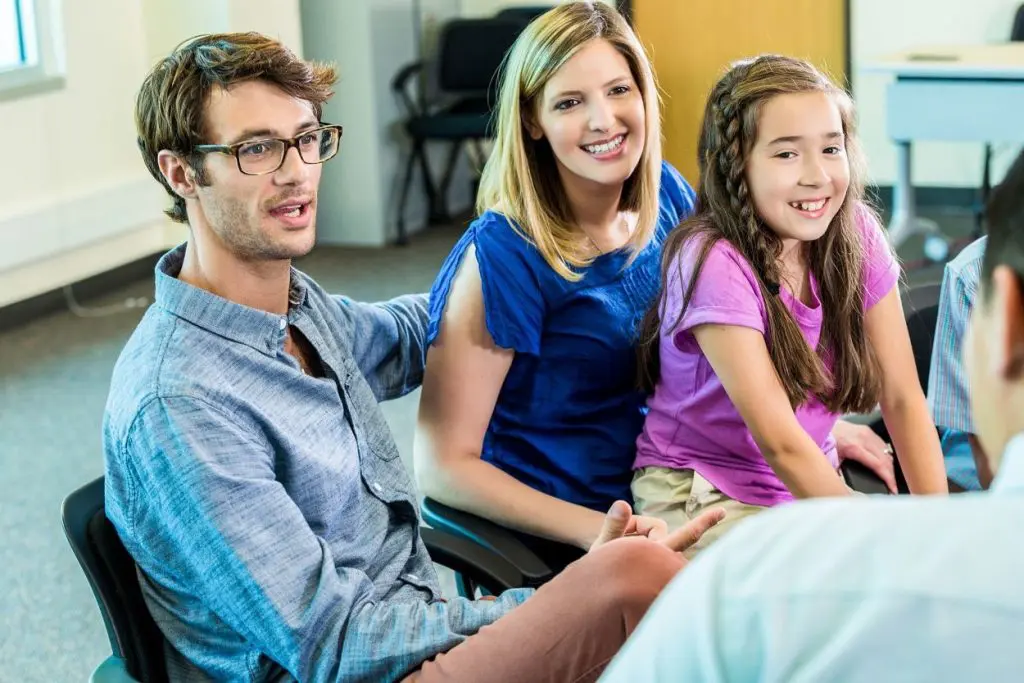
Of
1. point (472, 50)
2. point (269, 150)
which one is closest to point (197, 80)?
point (269, 150)

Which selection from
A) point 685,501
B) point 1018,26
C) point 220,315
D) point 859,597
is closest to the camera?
point 859,597

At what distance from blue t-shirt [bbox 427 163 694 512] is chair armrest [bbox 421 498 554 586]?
136mm

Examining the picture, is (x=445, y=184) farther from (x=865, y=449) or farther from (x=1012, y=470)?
(x=1012, y=470)

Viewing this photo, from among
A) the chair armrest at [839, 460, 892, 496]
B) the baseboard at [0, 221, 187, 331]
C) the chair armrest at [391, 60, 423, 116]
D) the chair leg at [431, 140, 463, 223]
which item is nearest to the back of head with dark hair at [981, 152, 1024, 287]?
the chair armrest at [839, 460, 892, 496]

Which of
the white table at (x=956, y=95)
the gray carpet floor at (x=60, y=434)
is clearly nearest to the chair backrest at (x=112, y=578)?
the gray carpet floor at (x=60, y=434)

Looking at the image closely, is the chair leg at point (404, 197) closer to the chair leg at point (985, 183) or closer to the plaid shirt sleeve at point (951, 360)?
the chair leg at point (985, 183)

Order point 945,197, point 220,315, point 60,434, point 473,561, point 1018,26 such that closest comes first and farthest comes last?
point 220,315 < point 473,561 < point 60,434 < point 1018,26 < point 945,197

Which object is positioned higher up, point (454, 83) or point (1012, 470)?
point (1012, 470)

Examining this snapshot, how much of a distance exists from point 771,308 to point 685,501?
11.0 inches

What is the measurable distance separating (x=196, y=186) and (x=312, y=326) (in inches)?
8.8

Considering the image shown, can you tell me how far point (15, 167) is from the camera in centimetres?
505

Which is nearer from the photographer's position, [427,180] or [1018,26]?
[1018,26]

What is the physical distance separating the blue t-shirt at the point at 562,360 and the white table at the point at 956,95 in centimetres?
343

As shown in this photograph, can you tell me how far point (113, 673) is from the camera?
1.42m
